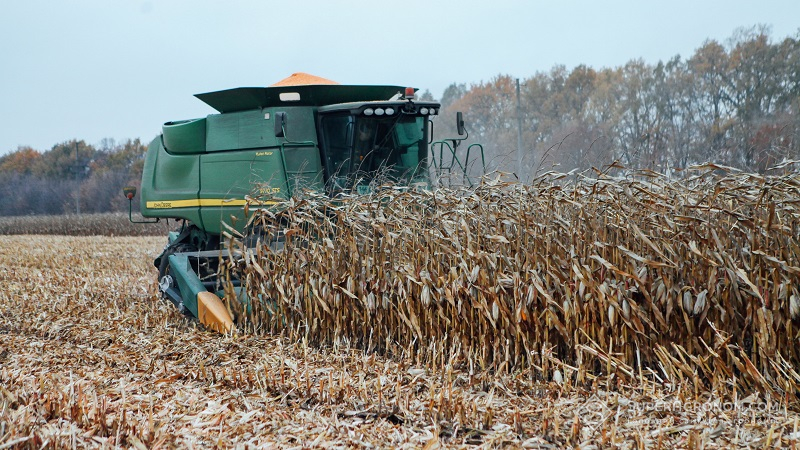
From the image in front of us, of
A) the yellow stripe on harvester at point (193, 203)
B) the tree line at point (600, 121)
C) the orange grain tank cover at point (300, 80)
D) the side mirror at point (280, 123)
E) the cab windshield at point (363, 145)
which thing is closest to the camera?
the side mirror at point (280, 123)

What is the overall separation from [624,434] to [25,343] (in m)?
4.31

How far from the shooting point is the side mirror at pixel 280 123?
648 cm

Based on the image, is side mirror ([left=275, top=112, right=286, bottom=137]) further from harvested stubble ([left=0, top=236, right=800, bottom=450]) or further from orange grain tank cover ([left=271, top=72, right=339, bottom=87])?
harvested stubble ([left=0, top=236, right=800, bottom=450])

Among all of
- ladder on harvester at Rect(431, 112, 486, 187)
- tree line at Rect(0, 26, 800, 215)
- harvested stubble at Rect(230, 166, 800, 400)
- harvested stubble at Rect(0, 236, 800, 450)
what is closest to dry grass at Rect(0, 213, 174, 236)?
tree line at Rect(0, 26, 800, 215)

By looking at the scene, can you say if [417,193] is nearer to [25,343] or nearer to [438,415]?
[438,415]

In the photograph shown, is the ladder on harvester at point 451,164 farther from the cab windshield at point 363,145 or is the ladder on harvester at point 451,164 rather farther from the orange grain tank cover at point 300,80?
the orange grain tank cover at point 300,80

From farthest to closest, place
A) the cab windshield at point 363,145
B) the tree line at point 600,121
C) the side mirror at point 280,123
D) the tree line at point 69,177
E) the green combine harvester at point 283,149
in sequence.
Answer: the tree line at point 69,177
the tree line at point 600,121
the cab windshield at point 363,145
the green combine harvester at point 283,149
the side mirror at point 280,123

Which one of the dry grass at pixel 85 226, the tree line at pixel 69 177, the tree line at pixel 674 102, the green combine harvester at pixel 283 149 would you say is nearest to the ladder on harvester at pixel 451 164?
the green combine harvester at pixel 283 149

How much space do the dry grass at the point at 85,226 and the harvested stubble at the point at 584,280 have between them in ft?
61.8

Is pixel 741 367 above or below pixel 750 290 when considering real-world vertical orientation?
below

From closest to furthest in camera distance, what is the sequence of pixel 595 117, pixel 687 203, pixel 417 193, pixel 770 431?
pixel 770 431 < pixel 687 203 < pixel 417 193 < pixel 595 117

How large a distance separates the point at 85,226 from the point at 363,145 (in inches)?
838

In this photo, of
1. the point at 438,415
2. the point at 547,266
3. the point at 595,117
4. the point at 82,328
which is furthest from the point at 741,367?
the point at 595,117

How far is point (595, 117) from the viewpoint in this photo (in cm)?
3438
